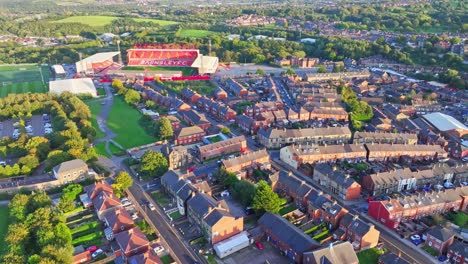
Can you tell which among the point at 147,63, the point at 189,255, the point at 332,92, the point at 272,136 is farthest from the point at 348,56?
the point at 189,255

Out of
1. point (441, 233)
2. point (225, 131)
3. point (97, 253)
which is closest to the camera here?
point (97, 253)

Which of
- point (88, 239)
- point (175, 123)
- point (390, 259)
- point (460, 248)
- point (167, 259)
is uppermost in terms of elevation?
point (175, 123)

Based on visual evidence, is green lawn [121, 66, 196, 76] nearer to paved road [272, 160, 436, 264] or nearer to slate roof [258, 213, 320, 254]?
paved road [272, 160, 436, 264]

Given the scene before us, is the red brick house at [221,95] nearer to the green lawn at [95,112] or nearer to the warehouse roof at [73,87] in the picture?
the green lawn at [95,112]

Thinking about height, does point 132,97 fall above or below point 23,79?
above

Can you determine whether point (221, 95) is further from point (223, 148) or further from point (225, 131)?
point (223, 148)

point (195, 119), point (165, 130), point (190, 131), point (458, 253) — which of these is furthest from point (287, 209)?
point (195, 119)

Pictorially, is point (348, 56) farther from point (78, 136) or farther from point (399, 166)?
point (78, 136)
